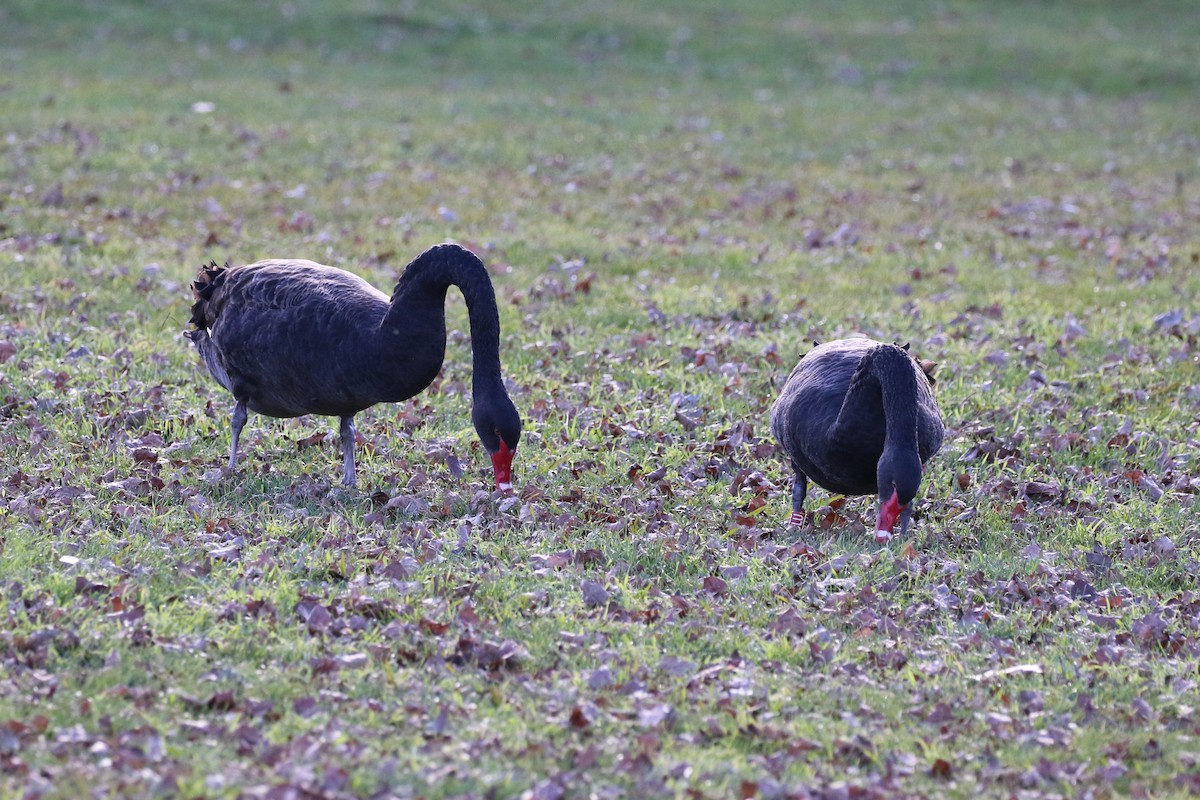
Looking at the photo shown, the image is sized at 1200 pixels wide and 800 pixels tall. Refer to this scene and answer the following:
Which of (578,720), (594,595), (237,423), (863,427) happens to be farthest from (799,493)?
(237,423)

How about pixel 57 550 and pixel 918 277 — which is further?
pixel 918 277

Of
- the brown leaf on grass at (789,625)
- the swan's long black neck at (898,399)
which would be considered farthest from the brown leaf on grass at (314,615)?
the swan's long black neck at (898,399)

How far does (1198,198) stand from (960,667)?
14682 millimetres

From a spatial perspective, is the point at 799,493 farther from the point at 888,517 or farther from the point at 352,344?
the point at 352,344

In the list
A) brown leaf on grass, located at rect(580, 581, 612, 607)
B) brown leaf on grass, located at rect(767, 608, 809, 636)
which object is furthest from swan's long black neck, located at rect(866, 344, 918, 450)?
brown leaf on grass, located at rect(580, 581, 612, 607)

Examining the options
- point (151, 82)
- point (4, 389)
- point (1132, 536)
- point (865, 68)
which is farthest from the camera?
point (865, 68)

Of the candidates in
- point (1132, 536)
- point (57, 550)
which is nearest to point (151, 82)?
point (57, 550)

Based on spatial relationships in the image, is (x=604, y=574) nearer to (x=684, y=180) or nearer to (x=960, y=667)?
(x=960, y=667)

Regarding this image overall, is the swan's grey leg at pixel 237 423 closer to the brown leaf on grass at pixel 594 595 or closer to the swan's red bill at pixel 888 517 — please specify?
the brown leaf on grass at pixel 594 595

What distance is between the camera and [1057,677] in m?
6.24

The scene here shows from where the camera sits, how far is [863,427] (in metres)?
7.74

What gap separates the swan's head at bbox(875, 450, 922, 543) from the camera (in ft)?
24.0

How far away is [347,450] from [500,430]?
4.61 feet

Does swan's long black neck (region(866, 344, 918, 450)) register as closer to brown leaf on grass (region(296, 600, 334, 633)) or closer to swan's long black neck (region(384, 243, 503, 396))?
swan's long black neck (region(384, 243, 503, 396))
